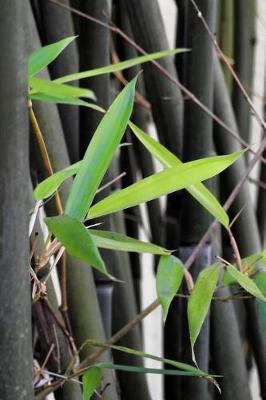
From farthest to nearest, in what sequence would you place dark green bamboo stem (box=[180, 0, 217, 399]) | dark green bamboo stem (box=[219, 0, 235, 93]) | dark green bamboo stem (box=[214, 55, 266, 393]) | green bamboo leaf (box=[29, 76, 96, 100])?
dark green bamboo stem (box=[219, 0, 235, 93]) < dark green bamboo stem (box=[214, 55, 266, 393]) < dark green bamboo stem (box=[180, 0, 217, 399]) < green bamboo leaf (box=[29, 76, 96, 100])

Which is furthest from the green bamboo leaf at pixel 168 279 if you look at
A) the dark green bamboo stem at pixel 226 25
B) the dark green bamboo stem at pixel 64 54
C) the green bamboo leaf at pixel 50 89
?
the dark green bamboo stem at pixel 226 25

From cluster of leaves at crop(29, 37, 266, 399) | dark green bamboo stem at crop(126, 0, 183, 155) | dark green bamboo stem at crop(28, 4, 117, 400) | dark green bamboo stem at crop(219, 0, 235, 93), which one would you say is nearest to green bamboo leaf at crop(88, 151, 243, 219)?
cluster of leaves at crop(29, 37, 266, 399)

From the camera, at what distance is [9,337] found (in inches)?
13.8

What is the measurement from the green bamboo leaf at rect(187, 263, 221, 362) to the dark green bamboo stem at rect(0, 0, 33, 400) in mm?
88

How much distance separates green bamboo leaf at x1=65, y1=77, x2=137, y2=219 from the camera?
0.39 metres

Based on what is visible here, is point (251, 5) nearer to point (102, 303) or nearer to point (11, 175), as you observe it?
point (102, 303)

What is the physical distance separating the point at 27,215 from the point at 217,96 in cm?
36

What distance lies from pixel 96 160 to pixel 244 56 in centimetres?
53

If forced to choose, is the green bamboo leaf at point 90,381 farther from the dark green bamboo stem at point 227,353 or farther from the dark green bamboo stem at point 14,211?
the dark green bamboo stem at point 227,353

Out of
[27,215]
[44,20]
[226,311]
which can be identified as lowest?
[226,311]

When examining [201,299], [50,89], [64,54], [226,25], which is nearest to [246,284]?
[201,299]

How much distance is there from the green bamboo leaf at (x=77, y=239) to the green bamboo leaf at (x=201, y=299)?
0.28 feet

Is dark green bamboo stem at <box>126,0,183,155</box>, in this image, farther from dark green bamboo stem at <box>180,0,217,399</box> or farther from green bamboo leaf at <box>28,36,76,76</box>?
green bamboo leaf at <box>28,36,76,76</box>

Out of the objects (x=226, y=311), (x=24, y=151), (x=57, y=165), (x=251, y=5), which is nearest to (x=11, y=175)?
(x=24, y=151)
